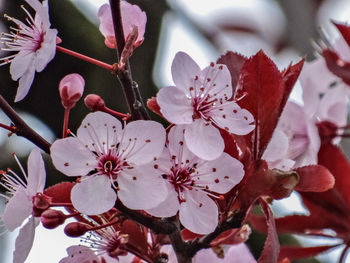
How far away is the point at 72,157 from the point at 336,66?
0.48 meters

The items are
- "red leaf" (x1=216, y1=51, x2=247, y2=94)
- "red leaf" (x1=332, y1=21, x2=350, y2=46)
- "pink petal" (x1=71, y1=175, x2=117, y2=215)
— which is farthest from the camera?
"red leaf" (x1=332, y1=21, x2=350, y2=46)

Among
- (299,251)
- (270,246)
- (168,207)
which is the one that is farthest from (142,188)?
(299,251)

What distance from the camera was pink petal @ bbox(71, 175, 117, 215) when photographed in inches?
20.3

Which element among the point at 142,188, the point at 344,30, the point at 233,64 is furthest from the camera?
the point at 344,30

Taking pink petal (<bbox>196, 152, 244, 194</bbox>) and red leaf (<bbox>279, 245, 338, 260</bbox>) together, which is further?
red leaf (<bbox>279, 245, 338, 260</bbox>)

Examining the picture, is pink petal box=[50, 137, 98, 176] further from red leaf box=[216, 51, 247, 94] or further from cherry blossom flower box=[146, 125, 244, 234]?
red leaf box=[216, 51, 247, 94]

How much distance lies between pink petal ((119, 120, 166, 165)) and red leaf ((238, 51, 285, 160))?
110mm

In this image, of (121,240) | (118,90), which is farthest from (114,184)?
(118,90)

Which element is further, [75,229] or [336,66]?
[336,66]

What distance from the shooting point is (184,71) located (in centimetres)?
58

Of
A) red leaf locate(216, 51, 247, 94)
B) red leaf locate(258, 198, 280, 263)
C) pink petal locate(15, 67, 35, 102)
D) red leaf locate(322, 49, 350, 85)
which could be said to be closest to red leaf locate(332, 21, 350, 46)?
red leaf locate(322, 49, 350, 85)

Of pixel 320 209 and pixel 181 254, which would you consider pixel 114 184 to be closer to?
pixel 181 254

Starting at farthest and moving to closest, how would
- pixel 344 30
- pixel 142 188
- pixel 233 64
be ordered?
1. pixel 344 30
2. pixel 233 64
3. pixel 142 188

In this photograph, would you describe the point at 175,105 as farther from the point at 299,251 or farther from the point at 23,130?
the point at 299,251
